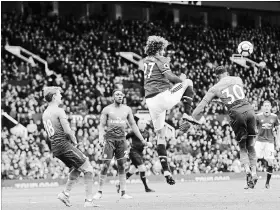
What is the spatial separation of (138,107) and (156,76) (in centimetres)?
2152

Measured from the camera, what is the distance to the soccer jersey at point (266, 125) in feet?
74.2

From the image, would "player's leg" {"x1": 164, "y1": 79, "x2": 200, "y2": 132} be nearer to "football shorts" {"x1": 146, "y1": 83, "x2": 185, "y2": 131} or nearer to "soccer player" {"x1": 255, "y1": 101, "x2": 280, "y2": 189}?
"football shorts" {"x1": 146, "y1": 83, "x2": 185, "y2": 131}

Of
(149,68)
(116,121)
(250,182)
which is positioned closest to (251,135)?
(250,182)

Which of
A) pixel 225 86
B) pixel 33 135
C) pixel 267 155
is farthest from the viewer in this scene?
pixel 33 135

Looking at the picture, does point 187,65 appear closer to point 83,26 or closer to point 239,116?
point 83,26

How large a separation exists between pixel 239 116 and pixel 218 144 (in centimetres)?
1795

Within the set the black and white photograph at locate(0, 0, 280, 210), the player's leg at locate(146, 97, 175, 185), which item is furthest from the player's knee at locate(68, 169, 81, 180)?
the player's leg at locate(146, 97, 175, 185)

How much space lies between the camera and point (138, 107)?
35188 mm

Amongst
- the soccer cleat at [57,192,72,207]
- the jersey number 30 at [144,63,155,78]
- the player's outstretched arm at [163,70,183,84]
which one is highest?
the jersey number 30 at [144,63,155,78]

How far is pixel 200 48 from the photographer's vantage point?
153 feet

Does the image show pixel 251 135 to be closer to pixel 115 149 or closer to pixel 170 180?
pixel 170 180

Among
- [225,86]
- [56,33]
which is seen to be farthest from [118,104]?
[56,33]

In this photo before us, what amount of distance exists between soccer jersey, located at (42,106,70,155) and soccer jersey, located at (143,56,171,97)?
6.47 feet

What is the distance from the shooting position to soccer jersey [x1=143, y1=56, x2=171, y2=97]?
44.8 feet
